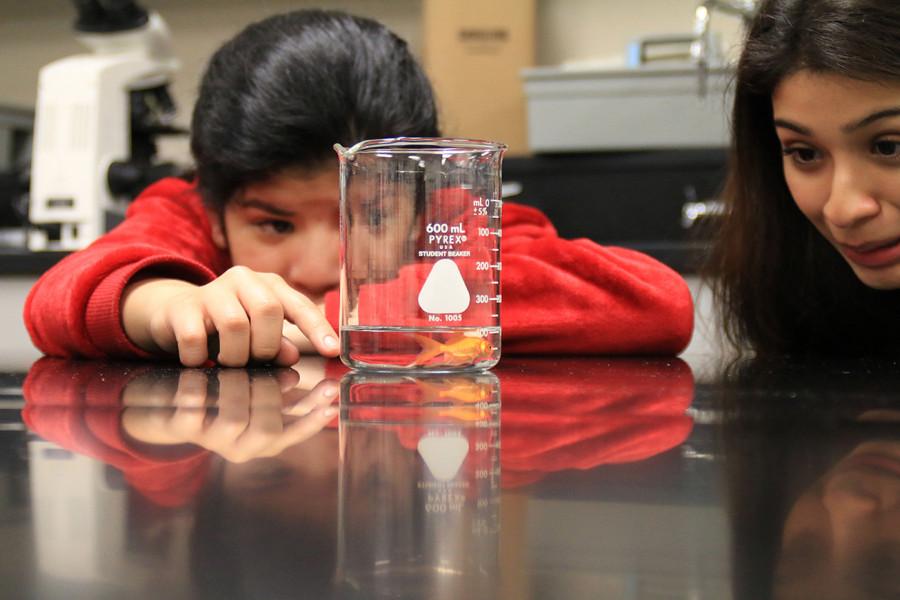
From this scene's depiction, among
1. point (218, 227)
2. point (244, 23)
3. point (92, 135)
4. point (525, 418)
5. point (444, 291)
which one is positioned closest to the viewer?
point (525, 418)

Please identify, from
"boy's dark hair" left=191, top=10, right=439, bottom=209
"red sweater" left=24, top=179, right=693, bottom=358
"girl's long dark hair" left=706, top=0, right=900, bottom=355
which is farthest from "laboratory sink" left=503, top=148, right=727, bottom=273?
"red sweater" left=24, top=179, right=693, bottom=358

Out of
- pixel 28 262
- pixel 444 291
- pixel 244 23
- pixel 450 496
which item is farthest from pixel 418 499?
pixel 244 23

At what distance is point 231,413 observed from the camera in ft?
1.33

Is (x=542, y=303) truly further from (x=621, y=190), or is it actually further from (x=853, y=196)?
(x=621, y=190)

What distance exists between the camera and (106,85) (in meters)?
1.61

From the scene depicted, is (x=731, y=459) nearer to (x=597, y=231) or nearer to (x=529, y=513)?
(x=529, y=513)

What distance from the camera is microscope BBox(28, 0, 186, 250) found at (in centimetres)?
160

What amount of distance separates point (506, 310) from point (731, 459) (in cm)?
44

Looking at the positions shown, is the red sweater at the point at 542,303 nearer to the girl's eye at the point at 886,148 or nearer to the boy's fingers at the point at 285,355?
the boy's fingers at the point at 285,355

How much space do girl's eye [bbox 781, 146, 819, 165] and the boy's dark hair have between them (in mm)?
364

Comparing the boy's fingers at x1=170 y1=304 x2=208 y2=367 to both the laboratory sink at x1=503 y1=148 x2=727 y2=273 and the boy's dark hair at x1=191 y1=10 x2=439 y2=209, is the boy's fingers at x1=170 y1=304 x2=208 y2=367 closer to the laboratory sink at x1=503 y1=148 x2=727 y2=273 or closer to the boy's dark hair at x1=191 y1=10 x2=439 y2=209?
the boy's dark hair at x1=191 y1=10 x2=439 y2=209

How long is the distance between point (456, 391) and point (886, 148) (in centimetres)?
54

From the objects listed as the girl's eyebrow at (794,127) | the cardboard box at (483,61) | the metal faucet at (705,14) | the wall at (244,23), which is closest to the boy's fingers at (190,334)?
the girl's eyebrow at (794,127)

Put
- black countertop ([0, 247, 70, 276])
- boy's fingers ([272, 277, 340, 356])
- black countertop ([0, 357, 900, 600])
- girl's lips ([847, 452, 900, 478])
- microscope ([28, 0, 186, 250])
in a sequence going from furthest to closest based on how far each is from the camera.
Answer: microscope ([28, 0, 186, 250]) → black countertop ([0, 247, 70, 276]) → boy's fingers ([272, 277, 340, 356]) → girl's lips ([847, 452, 900, 478]) → black countertop ([0, 357, 900, 600])
